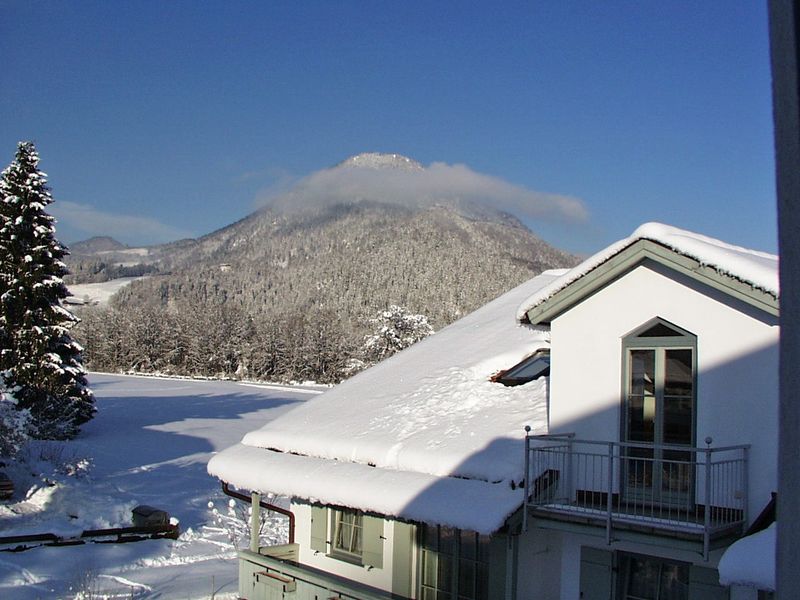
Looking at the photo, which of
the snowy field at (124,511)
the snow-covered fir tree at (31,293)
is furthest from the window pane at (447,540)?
the snow-covered fir tree at (31,293)

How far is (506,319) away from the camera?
15523mm

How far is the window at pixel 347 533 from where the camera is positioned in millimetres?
12391

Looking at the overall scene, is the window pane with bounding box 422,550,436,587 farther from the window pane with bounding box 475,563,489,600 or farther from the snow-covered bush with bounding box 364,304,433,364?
the snow-covered bush with bounding box 364,304,433,364

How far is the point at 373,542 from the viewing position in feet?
38.9

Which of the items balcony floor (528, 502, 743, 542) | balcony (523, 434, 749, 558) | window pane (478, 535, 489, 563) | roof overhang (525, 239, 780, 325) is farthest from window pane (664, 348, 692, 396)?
window pane (478, 535, 489, 563)

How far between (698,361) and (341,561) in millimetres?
6669

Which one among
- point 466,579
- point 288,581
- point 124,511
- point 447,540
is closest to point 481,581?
point 466,579

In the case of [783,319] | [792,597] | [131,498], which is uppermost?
[783,319]

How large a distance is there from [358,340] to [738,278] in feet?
326

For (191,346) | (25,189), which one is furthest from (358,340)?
(25,189)

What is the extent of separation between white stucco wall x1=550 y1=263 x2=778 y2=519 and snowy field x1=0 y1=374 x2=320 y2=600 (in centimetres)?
843

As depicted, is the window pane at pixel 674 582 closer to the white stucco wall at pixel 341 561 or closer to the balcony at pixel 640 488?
the balcony at pixel 640 488

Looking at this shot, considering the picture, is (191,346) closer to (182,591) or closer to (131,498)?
(131,498)

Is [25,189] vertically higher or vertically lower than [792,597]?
higher
